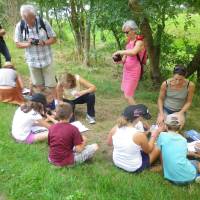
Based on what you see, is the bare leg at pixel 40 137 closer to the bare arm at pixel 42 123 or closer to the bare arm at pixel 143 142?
the bare arm at pixel 42 123

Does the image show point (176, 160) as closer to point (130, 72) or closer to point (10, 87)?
point (130, 72)

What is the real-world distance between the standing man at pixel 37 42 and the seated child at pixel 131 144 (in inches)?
98.3

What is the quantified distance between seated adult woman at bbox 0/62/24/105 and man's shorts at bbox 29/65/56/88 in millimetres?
306

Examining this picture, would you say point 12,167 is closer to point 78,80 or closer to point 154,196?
point 154,196

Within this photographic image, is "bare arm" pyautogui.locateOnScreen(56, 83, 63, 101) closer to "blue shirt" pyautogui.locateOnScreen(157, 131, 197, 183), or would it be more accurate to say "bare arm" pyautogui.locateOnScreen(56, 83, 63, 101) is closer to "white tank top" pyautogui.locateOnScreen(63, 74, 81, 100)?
"white tank top" pyautogui.locateOnScreen(63, 74, 81, 100)

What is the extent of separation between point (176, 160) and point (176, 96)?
1.77 meters

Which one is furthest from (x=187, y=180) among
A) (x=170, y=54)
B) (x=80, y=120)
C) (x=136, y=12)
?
(x=170, y=54)

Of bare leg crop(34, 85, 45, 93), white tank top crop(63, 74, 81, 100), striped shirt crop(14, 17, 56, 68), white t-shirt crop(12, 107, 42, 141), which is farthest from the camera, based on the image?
bare leg crop(34, 85, 45, 93)

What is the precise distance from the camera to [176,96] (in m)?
6.30

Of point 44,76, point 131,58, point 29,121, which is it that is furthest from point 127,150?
point 44,76

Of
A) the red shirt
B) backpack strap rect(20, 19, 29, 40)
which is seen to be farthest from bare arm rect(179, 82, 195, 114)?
backpack strap rect(20, 19, 29, 40)

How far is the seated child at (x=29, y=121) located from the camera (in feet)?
18.4

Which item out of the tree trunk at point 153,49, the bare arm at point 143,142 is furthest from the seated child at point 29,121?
the tree trunk at point 153,49

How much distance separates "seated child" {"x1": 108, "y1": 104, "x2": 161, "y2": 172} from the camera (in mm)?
4852
